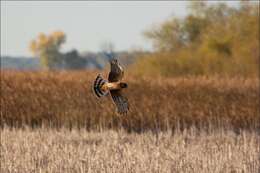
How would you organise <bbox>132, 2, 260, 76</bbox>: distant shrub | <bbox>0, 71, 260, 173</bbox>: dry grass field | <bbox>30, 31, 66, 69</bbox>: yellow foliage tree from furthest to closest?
<bbox>30, 31, 66, 69</bbox>: yellow foliage tree → <bbox>132, 2, 260, 76</bbox>: distant shrub → <bbox>0, 71, 260, 173</bbox>: dry grass field

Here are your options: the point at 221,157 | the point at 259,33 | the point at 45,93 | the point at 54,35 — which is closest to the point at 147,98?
the point at 45,93

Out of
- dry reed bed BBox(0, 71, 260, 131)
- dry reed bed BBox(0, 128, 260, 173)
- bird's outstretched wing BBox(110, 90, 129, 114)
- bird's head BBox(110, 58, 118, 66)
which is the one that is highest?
bird's head BBox(110, 58, 118, 66)

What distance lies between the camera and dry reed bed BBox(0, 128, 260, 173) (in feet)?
31.3

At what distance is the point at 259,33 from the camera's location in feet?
119

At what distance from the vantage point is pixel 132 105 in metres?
17.4

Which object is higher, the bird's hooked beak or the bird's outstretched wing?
the bird's hooked beak

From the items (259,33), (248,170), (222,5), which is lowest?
(248,170)

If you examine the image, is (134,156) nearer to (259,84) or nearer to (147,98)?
(147,98)

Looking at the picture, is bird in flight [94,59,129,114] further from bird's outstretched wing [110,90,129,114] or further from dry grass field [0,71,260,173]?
dry grass field [0,71,260,173]

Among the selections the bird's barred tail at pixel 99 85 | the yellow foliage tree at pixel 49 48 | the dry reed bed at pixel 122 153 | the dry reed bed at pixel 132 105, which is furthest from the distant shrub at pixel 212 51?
the yellow foliage tree at pixel 49 48

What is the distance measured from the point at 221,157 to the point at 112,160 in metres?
1.69

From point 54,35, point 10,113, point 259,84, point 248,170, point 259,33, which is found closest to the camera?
point 248,170

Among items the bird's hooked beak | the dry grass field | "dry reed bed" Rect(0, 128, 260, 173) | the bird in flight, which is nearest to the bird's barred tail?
the bird in flight

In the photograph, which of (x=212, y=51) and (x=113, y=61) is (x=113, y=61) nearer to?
(x=113, y=61)
